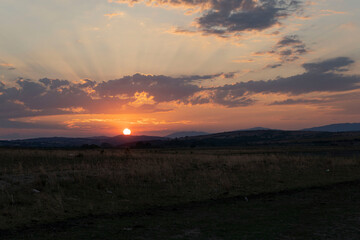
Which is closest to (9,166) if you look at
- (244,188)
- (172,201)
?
(172,201)

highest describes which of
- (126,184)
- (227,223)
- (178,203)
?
(126,184)

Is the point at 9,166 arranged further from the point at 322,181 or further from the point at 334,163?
the point at 334,163

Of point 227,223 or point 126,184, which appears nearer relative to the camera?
point 227,223

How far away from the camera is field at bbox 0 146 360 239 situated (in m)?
9.73

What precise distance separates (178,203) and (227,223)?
14.6 feet

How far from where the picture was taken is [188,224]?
1071cm

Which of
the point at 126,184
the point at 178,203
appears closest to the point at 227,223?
the point at 178,203

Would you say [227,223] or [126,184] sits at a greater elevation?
[126,184]

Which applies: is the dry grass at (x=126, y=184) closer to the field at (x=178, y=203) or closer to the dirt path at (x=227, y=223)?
the field at (x=178, y=203)

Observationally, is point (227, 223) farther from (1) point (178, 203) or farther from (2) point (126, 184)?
(2) point (126, 184)

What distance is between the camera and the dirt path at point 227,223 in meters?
9.21

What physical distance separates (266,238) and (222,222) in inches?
98.3

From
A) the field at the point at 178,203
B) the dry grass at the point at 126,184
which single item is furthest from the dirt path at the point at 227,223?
the dry grass at the point at 126,184

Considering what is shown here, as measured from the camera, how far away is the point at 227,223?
1077 centimetres
